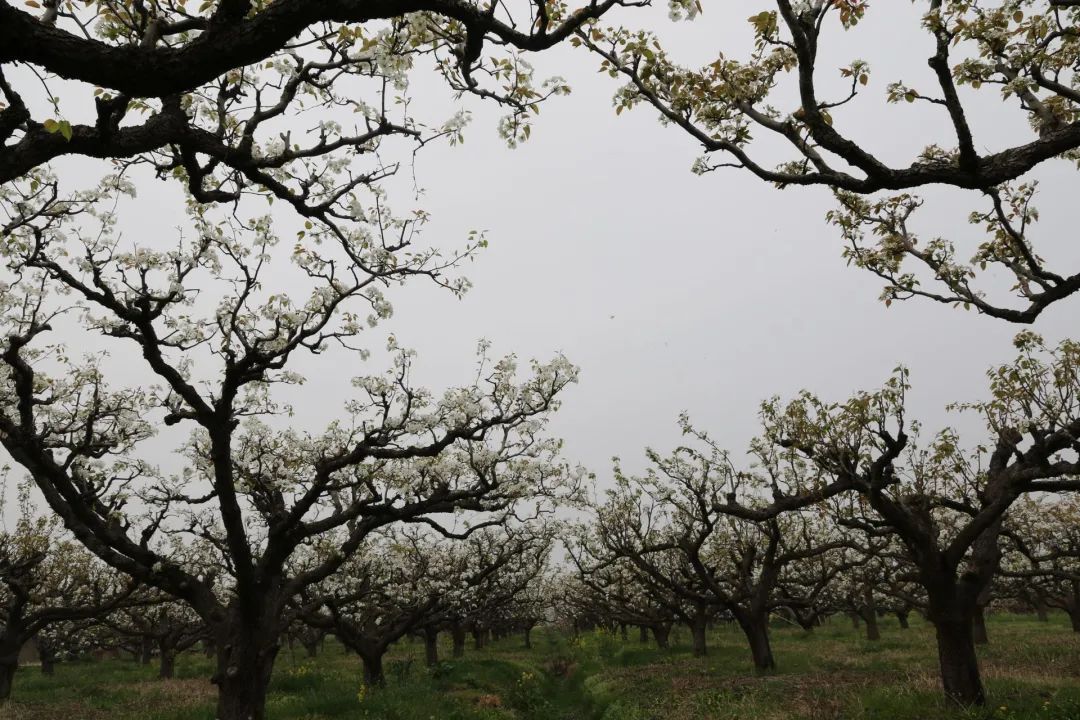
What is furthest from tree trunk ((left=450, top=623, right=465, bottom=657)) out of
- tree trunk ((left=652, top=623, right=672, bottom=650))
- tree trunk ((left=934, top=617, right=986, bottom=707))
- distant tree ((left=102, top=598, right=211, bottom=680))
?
tree trunk ((left=934, top=617, right=986, bottom=707))

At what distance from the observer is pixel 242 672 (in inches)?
538

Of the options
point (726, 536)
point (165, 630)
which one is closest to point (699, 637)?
point (726, 536)

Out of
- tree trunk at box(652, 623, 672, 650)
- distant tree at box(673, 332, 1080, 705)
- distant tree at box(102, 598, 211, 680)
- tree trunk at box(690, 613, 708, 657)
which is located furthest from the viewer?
tree trunk at box(652, 623, 672, 650)

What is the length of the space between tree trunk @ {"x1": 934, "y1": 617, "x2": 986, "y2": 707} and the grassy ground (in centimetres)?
45

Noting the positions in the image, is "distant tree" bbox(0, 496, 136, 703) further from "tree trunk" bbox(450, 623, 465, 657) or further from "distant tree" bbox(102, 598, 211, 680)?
"tree trunk" bbox(450, 623, 465, 657)

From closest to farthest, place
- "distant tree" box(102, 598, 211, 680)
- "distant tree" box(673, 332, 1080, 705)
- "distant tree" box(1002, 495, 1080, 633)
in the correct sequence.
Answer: "distant tree" box(673, 332, 1080, 705), "distant tree" box(1002, 495, 1080, 633), "distant tree" box(102, 598, 211, 680)

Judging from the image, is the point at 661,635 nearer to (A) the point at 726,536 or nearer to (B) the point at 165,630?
(A) the point at 726,536

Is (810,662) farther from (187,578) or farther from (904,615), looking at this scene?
(187,578)

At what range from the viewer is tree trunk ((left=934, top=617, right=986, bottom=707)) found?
43.6 feet

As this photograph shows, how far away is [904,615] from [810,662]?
66.8ft

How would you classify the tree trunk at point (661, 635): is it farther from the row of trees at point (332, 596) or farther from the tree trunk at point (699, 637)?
the row of trees at point (332, 596)

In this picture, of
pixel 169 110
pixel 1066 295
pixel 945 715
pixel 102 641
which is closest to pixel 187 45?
pixel 169 110

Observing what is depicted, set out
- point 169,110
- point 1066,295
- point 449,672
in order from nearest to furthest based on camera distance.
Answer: point 169,110 → point 1066,295 → point 449,672

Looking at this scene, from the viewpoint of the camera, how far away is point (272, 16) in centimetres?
454
